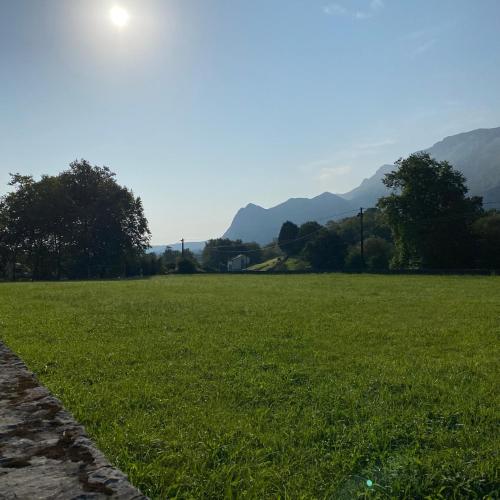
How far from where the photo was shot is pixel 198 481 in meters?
3.10

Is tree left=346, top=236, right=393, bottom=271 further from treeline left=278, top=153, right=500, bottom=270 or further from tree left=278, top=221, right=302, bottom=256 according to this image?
tree left=278, top=221, right=302, bottom=256

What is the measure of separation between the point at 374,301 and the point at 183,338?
10.1 meters

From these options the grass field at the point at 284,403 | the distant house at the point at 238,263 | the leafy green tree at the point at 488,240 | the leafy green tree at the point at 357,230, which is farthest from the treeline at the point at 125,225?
the distant house at the point at 238,263

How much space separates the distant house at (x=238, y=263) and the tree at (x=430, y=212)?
7389 centimetres

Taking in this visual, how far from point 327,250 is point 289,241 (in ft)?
71.7

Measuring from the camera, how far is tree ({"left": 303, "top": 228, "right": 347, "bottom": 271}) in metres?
84.1

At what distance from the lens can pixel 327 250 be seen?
278 ft

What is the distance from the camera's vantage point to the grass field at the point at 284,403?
10.4 feet

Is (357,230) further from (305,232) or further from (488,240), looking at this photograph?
(488,240)

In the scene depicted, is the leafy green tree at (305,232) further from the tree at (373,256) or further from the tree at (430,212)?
the tree at (430,212)

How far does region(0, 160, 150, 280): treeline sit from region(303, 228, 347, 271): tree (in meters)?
35.2

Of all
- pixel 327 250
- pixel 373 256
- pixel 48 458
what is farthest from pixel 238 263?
pixel 48 458

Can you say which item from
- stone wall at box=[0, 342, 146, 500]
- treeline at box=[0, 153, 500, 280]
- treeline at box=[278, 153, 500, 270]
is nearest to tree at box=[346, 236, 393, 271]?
treeline at box=[0, 153, 500, 280]

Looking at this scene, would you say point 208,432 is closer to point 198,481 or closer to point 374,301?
point 198,481
